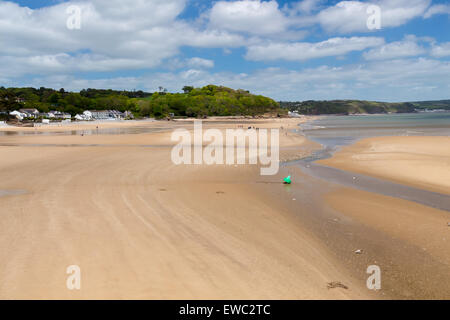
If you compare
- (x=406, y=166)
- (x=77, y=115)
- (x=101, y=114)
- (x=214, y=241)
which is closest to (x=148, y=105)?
(x=101, y=114)

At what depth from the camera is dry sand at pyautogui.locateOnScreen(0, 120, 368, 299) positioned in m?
4.78

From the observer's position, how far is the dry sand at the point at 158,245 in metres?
4.78

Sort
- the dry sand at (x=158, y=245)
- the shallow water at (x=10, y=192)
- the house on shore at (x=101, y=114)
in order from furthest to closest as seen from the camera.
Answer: the house on shore at (x=101, y=114) < the shallow water at (x=10, y=192) < the dry sand at (x=158, y=245)

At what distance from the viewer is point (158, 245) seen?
6379mm

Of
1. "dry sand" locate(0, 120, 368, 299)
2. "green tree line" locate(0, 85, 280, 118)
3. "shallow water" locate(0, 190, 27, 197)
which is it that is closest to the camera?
"dry sand" locate(0, 120, 368, 299)

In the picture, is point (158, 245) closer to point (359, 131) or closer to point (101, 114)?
point (359, 131)

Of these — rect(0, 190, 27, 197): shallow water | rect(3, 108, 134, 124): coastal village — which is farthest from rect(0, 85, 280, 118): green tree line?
rect(0, 190, 27, 197): shallow water

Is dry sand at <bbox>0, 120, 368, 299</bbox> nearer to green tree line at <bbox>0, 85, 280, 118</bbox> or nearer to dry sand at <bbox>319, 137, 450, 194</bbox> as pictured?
dry sand at <bbox>319, 137, 450, 194</bbox>

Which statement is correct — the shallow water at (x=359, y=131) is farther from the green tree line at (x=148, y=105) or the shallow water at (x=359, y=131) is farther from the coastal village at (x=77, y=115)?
the green tree line at (x=148, y=105)

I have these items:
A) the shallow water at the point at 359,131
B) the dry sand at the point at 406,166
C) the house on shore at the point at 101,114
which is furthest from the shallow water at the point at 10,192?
the house on shore at the point at 101,114

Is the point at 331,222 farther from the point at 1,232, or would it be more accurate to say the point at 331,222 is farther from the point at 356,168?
the point at 356,168
